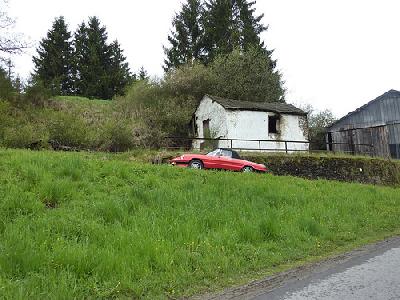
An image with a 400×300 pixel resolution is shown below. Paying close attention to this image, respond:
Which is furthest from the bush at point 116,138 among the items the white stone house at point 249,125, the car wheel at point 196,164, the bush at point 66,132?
the car wheel at point 196,164

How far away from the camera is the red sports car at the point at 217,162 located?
19031mm

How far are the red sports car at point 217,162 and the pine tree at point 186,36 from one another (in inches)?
1212

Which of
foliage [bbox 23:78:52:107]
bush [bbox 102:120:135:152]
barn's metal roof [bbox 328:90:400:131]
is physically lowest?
bush [bbox 102:120:135:152]

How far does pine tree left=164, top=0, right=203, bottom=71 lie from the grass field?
37.3m

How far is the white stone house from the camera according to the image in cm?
3134

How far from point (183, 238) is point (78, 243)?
1939 millimetres

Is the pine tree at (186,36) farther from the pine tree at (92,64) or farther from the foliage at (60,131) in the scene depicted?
the foliage at (60,131)

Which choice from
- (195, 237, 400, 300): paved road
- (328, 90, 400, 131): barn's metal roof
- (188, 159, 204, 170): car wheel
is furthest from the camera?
(328, 90, 400, 131): barn's metal roof

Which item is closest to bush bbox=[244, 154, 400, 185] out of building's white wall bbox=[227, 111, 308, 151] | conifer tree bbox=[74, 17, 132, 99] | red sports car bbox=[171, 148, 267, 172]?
red sports car bbox=[171, 148, 267, 172]

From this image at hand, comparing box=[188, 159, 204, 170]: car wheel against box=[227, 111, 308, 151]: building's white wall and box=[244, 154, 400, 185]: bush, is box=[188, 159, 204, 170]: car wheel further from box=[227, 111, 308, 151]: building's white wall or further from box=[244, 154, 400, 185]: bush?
box=[227, 111, 308, 151]: building's white wall

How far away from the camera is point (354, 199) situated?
1421 cm

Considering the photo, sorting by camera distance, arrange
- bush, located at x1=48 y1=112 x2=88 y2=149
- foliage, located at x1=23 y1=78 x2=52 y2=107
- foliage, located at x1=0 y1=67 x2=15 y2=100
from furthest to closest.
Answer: foliage, located at x1=23 y1=78 x2=52 y2=107, foliage, located at x1=0 y1=67 x2=15 y2=100, bush, located at x1=48 y1=112 x2=88 y2=149

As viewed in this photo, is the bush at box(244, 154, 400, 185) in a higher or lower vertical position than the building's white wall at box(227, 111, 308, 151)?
lower

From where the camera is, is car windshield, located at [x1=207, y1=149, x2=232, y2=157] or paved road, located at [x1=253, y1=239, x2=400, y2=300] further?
car windshield, located at [x1=207, y1=149, x2=232, y2=157]
